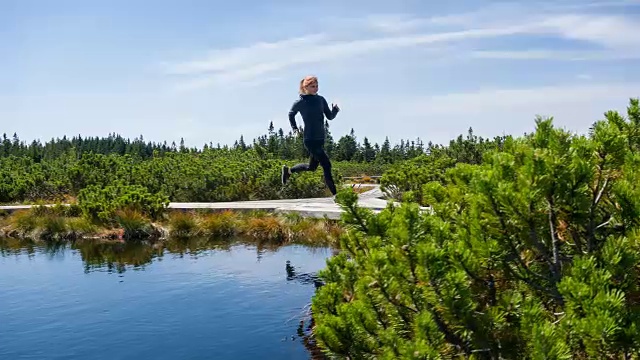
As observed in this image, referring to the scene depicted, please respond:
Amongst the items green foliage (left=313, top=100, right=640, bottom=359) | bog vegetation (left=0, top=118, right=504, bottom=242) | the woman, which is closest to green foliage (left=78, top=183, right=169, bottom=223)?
bog vegetation (left=0, top=118, right=504, bottom=242)

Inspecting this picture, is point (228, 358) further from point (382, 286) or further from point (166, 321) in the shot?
point (382, 286)

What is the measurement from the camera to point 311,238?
13.8 m

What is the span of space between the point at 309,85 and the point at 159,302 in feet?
14.0

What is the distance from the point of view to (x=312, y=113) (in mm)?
8508

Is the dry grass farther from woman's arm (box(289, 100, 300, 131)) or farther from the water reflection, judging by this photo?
woman's arm (box(289, 100, 300, 131))

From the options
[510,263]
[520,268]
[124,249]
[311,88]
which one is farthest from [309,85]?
[124,249]

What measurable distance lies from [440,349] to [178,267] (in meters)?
9.63

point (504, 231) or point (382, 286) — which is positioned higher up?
point (504, 231)

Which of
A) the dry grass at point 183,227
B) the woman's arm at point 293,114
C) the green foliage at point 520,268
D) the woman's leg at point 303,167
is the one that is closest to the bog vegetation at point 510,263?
the green foliage at point 520,268

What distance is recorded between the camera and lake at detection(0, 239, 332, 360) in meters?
7.55

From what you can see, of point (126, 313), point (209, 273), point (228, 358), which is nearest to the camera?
point (228, 358)

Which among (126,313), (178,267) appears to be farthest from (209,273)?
(126,313)

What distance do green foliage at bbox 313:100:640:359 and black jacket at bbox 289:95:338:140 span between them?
15.5 feet

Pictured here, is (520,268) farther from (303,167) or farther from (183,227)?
(183,227)
